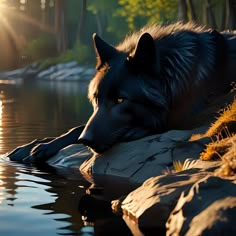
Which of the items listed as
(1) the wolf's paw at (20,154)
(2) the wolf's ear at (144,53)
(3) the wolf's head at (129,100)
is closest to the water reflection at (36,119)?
(1) the wolf's paw at (20,154)

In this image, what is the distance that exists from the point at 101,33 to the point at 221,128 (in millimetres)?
74863

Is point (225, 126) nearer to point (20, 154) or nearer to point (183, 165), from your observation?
point (183, 165)

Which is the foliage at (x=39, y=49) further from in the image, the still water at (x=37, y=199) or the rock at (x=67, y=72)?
the still water at (x=37, y=199)

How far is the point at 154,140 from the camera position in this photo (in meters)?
10.5

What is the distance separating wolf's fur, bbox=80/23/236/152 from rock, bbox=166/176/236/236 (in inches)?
154

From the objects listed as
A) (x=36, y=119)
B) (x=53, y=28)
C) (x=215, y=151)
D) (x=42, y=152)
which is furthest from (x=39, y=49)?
(x=215, y=151)

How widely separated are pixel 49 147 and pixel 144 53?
8.65 feet

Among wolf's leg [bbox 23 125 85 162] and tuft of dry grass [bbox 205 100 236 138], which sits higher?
tuft of dry grass [bbox 205 100 236 138]

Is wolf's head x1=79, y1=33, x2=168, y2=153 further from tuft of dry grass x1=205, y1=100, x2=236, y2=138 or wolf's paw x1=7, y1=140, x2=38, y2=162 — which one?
wolf's paw x1=7, y1=140, x2=38, y2=162

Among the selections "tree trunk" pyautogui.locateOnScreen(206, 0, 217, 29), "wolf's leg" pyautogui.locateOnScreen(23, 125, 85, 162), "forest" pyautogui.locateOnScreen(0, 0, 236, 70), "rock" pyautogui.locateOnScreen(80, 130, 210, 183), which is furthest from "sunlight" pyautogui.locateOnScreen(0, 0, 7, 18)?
"rock" pyautogui.locateOnScreen(80, 130, 210, 183)

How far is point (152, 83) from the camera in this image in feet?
35.8

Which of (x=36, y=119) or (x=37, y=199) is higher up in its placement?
(x=37, y=199)

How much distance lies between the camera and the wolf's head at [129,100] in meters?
10.7

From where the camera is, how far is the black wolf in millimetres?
10758
